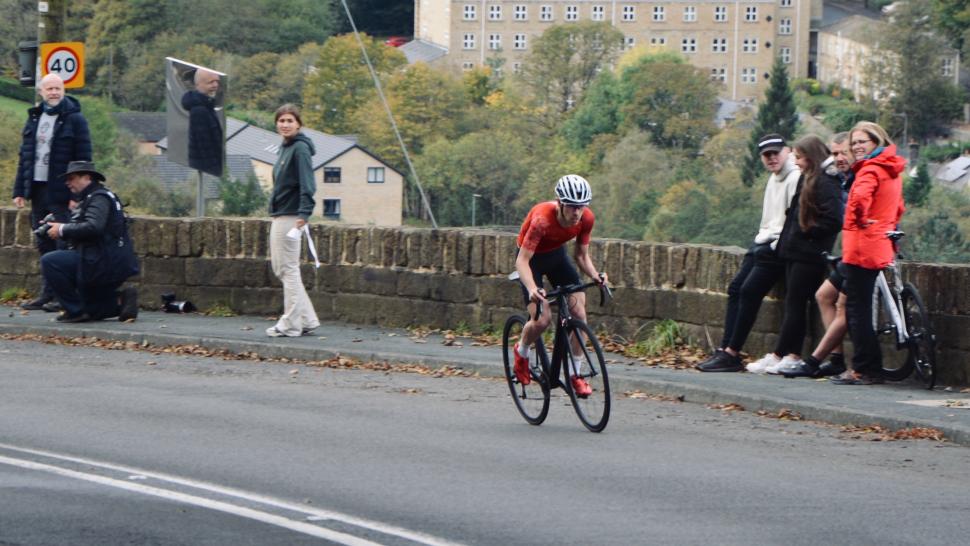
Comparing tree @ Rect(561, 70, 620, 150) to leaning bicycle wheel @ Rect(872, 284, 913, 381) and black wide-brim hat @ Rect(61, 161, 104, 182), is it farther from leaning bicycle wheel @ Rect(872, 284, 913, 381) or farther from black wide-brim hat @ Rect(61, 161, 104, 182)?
leaning bicycle wheel @ Rect(872, 284, 913, 381)

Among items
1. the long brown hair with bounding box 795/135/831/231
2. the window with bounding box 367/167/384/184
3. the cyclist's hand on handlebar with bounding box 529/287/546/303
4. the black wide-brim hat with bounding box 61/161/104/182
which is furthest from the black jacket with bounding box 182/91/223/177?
the window with bounding box 367/167/384/184

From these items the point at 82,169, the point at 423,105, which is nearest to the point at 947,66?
the point at 423,105

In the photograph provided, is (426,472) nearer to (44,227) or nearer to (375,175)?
(44,227)

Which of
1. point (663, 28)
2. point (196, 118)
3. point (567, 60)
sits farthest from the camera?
point (663, 28)

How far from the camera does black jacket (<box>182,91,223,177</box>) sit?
54.7 ft

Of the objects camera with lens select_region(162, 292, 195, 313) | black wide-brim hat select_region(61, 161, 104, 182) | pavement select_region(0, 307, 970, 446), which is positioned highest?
black wide-brim hat select_region(61, 161, 104, 182)

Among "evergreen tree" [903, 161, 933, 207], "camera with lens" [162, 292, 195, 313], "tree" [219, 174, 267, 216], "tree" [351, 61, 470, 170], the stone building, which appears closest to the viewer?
"camera with lens" [162, 292, 195, 313]

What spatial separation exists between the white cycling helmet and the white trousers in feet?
15.0

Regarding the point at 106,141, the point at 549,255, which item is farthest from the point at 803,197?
the point at 106,141

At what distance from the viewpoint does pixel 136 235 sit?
15.9 meters

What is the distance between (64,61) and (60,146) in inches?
148

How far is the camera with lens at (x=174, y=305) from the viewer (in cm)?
1557

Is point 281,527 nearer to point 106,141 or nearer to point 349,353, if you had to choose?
point 349,353

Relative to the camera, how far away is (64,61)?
1847 centimetres
